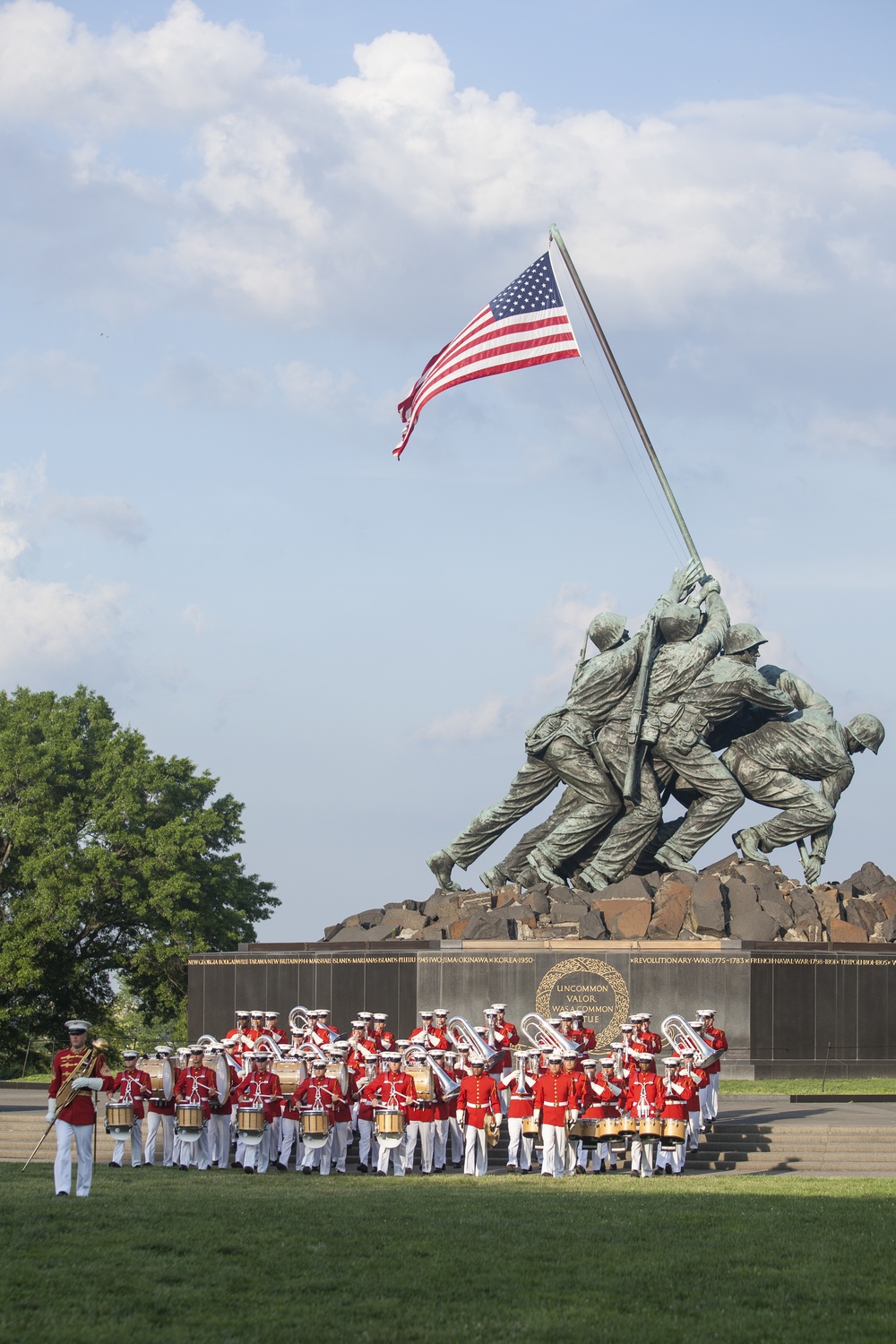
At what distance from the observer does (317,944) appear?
103ft

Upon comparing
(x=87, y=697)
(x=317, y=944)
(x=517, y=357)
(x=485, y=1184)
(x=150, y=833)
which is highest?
(x=517, y=357)

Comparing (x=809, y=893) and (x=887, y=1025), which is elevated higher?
(x=809, y=893)

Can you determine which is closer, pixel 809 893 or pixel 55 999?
pixel 809 893

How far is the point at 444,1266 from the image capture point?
12062 mm

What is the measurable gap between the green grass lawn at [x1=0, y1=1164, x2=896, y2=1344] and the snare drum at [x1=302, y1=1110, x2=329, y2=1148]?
1939 millimetres

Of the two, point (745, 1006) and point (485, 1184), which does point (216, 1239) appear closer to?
point (485, 1184)

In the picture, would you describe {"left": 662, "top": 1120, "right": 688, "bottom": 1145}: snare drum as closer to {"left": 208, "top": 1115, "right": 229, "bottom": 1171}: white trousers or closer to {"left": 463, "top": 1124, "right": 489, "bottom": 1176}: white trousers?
{"left": 463, "top": 1124, "right": 489, "bottom": 1176}: white trousers

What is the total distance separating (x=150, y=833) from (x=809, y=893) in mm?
18216

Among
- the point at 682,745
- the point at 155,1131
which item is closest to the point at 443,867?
the point at 682,745

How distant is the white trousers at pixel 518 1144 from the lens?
745 inches

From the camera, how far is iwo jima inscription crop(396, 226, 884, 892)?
104 feet

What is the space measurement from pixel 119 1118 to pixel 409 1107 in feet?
10.3

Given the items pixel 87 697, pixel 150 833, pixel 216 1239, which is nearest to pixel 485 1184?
pixel 216 1239

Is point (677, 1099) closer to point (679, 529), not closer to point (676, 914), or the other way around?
point (676, 914)
